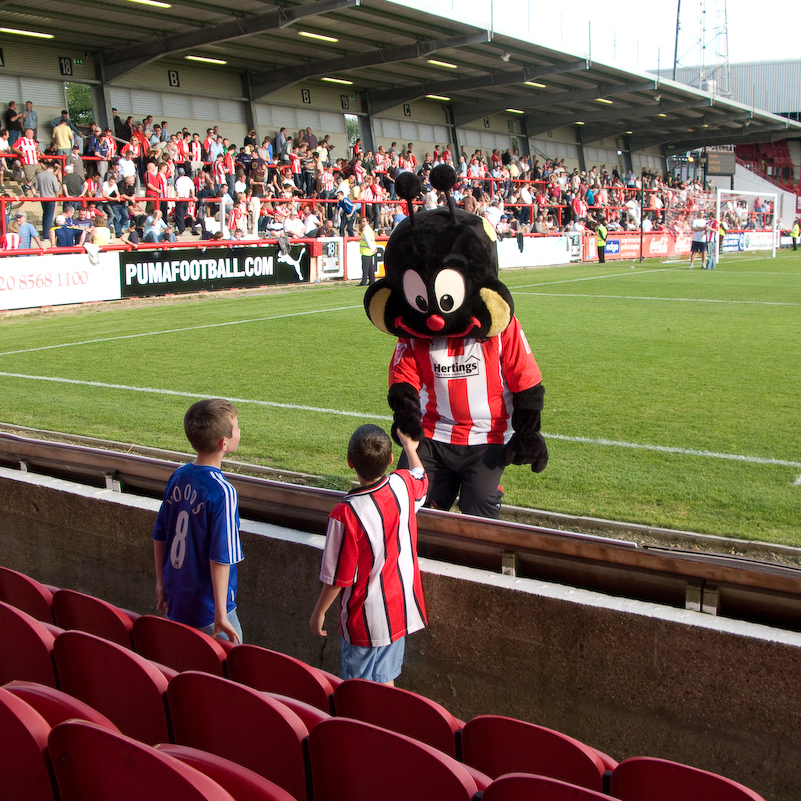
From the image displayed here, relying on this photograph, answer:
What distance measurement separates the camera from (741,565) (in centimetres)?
298

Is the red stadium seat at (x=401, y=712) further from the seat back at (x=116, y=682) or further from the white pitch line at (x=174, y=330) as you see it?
the white pitch line at (x=174, y=330)

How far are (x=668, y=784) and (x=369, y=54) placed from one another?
1145 inches

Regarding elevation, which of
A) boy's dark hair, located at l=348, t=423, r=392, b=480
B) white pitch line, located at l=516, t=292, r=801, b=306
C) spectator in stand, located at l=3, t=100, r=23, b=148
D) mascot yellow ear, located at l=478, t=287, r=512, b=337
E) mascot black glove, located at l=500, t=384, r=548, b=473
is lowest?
white pitch line, located at l=516, t=292, r=801, b=306

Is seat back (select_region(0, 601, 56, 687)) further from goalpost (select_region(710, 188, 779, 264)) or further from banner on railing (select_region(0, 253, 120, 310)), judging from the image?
goalpost (select_region(710, 188, 779, 264))

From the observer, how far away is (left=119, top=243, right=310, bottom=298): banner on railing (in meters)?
17.7

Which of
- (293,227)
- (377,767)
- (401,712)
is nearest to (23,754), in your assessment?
(377,767)

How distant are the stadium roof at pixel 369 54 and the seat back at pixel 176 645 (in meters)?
21.4

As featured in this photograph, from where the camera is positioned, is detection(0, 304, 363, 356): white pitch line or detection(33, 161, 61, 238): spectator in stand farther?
detection(33, 161, 61, 238): spectator in stand

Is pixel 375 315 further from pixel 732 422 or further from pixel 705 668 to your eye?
pixel 732 422

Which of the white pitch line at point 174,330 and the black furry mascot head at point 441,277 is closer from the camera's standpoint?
the black furry mascot head at point 441,277

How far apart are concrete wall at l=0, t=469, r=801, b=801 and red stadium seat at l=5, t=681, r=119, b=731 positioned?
150 cm

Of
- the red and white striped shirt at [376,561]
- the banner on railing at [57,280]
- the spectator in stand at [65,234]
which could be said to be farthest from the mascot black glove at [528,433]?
the spectator in stand at [65,234]

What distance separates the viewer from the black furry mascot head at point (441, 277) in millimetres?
3910

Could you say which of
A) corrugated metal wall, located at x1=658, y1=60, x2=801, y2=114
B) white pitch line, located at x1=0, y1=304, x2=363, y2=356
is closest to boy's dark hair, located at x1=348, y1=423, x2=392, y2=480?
white pitch line, located at x1=0, y1=304, x2=363, y2=356
